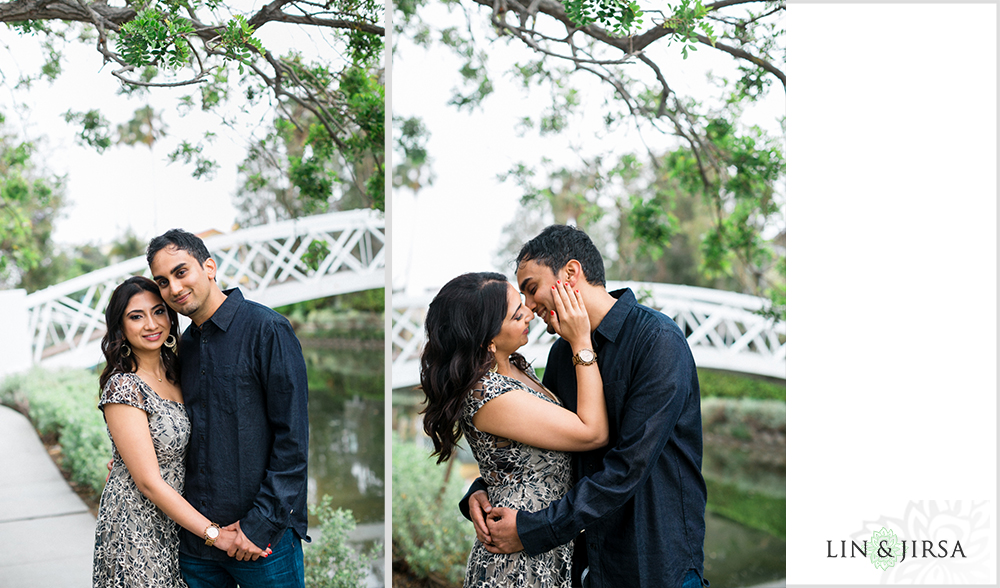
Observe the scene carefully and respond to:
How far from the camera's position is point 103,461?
294 centimetres

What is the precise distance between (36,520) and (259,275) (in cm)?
130

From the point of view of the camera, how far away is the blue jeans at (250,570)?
1876 mm

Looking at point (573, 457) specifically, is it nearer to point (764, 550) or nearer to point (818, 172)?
point (818, 172)

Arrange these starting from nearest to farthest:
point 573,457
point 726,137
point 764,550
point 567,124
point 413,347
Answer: point 573,457, point 726,137, point 567,124, point 413,347, point 764,550

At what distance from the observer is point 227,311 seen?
1870 millimetres

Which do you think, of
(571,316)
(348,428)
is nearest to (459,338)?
(571,316)

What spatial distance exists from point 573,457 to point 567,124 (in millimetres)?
2879

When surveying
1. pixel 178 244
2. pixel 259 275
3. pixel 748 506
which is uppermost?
pixel 178 244

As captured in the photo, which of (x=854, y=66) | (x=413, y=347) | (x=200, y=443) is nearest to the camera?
(x=200, y=443)

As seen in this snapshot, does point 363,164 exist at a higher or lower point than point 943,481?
higher

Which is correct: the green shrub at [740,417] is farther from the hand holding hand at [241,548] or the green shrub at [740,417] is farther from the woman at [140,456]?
the woman at [140,456]

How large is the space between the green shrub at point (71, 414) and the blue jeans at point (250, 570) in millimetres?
1227

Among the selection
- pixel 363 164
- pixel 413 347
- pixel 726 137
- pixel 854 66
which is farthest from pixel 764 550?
pixel 363 164

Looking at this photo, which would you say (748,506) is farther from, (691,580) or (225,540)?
(225,540)
